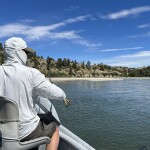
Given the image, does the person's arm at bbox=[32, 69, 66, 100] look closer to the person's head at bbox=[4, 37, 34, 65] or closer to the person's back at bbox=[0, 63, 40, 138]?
the person's back at bbox=[0, 63, 40, 138]

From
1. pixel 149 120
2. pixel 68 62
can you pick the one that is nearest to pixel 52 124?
pixel 149 120

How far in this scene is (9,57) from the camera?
390cm

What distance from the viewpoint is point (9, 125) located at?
368 centimetres

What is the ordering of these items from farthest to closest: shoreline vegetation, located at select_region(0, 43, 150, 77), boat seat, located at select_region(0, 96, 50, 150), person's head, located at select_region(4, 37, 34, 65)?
1. shoreline vegetation, located at select_region(0, 43, 150, 77)
2. person's head, located at select_region(4, 37, 34, 65)
3. boat seat, located at select_region(0, 96, 50, 150)

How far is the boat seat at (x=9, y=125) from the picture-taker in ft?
11.9

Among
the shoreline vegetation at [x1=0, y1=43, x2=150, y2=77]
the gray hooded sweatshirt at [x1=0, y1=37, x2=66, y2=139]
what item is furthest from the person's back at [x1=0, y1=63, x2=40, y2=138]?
the shoreline vegetation at [x1=0, y1=43, x2=150, y2=77]

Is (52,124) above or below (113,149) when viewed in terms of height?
above

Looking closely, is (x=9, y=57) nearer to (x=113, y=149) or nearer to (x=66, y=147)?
(x=66, y=147)

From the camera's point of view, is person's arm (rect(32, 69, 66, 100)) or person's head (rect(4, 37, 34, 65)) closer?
person's arm (rect(32, 69, 66, 100))

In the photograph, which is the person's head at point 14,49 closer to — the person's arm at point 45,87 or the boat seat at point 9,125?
the person's arm at point 45,87

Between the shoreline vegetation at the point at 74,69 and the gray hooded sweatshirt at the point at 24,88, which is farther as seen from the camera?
the shoreline vegetation at the point at 74,69

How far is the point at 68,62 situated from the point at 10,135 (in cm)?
13197

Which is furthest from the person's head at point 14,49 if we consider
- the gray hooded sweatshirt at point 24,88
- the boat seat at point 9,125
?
the boat seat at point 9,125

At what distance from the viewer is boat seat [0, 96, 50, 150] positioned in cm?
363
